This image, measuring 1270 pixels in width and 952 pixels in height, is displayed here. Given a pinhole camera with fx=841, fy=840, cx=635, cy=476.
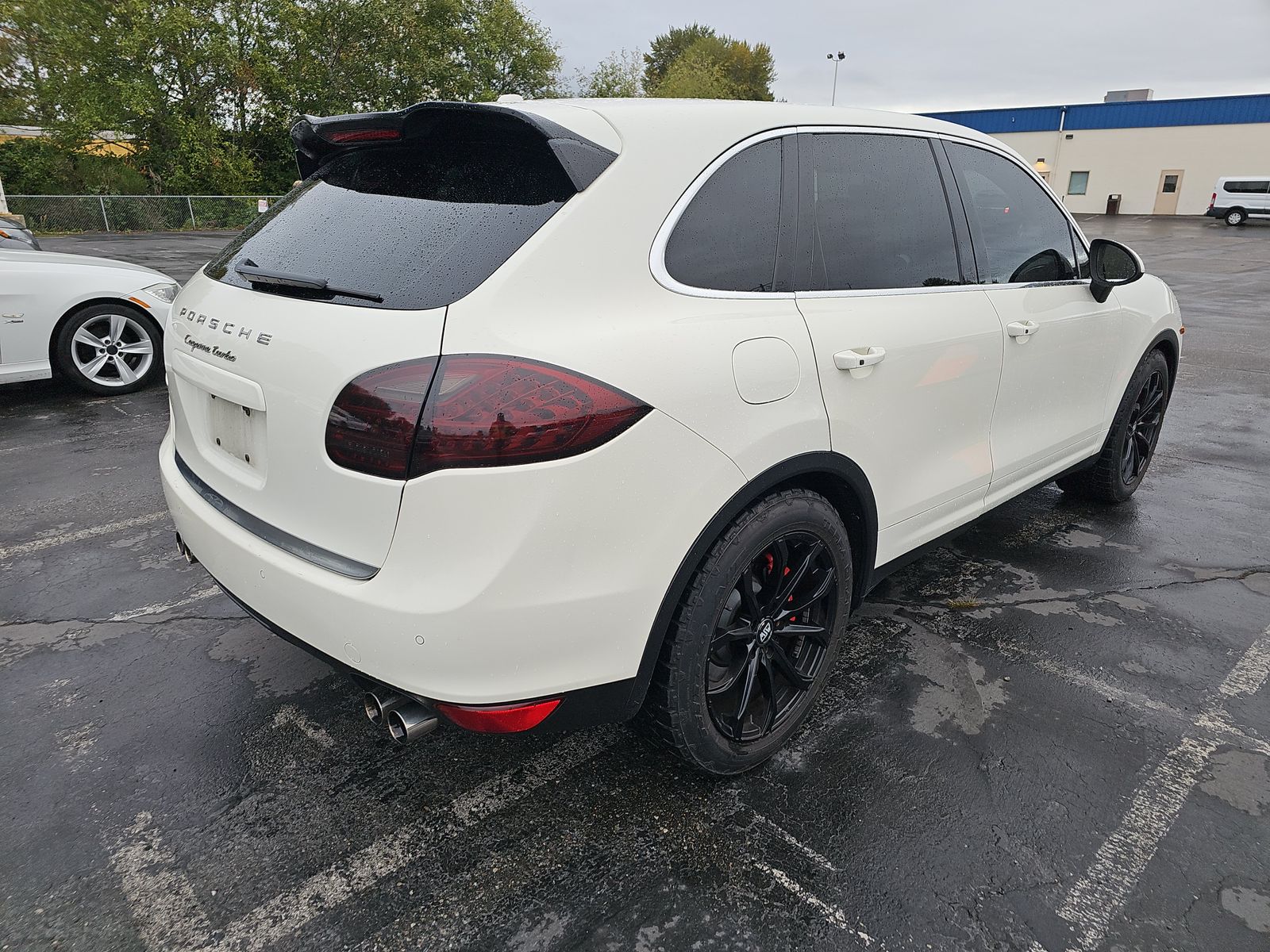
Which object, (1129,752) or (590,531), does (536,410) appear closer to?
(590,531)

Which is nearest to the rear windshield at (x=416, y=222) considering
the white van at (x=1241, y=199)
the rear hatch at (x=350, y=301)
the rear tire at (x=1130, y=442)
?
the rear hatch at (x=350, y=301)

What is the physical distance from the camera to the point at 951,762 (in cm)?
253

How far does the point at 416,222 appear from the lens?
2.05 meters

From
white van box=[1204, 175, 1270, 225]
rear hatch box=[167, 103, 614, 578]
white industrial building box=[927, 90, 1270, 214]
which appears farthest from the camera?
white industrial building box=[927, 90, 1270, 214]

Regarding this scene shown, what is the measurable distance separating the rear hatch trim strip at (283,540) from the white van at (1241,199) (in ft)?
159

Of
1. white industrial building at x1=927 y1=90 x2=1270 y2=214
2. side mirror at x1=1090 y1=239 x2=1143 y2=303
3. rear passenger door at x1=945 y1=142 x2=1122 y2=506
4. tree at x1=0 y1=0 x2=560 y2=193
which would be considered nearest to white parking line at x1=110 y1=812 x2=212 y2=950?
rear passenger door at x1=945 y1=142 x2=1122 y2=506

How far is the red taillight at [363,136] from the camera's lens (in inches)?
89.4

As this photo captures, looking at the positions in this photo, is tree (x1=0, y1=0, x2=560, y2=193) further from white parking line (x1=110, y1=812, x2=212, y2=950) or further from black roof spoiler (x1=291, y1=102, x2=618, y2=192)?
white parking line (x1=110, y1=812, x2=212, y2=950)

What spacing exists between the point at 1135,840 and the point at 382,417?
7.24 feet

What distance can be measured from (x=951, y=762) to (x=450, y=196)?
2.14 m

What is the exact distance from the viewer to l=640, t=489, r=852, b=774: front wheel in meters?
2.07

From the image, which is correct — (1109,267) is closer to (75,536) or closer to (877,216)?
(877,216)

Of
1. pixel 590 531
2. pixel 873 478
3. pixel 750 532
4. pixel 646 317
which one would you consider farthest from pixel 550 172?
pixel 873 478

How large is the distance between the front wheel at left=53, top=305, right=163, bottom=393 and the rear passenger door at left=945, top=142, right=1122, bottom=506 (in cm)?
643
